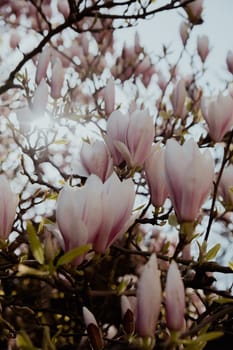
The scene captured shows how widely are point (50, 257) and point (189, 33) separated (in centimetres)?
243

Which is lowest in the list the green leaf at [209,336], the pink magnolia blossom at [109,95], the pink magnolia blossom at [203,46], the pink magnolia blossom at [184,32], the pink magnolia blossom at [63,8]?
the green leaf at [209,336]

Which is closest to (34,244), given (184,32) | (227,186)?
(227,186)

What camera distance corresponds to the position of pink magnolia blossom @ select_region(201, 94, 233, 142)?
1.46 metres

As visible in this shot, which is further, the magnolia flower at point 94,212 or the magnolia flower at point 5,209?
the magnolia flower at point 5,209

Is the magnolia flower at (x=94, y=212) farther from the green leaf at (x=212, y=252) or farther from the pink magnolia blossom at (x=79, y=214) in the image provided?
the green leaf at (x=212, y=252)

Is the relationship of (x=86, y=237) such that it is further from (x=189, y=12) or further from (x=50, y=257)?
(x=189, y=12)

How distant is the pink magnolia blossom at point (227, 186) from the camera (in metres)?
1.40

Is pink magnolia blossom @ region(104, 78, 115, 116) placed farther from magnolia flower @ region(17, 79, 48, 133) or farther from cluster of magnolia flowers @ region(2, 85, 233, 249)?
cluster of magnolia flowers @ region(2, 85, 233, 249)

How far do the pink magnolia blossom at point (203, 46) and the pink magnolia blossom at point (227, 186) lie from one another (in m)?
1.94

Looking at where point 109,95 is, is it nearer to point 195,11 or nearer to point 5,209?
point 5,209

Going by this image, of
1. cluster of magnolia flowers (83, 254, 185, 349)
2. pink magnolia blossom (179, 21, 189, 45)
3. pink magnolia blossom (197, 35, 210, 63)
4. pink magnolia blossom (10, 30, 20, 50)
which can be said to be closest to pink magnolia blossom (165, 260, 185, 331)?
cluster of magnolia flowers (83, 254, 185, 349)

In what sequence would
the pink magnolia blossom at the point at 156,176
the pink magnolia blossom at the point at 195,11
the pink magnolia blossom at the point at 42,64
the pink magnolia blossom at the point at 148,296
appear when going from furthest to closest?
the pink magnolia blossom at the point at 195,11
the pink magnolia blossom at the point at 42,64
the pink magnolia blossom at the point at 156,176
the pink magnolia blossom at the point at 148,296

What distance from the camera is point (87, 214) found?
34.6 inches

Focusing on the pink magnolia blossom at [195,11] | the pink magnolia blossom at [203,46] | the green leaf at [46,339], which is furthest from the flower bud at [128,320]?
the pink magnolia blossom at [203,46]
